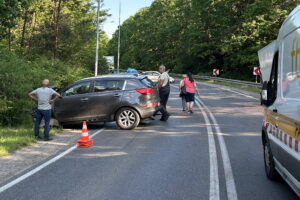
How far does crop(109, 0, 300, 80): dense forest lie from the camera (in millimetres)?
44688

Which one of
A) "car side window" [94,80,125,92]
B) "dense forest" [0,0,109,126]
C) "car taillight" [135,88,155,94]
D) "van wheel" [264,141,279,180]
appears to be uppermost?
"dense forest" [0,0,109,126]

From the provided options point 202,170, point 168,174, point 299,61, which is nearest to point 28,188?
point 168,174

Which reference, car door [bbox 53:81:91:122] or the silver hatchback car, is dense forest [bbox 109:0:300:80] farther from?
car door [bbox 53:81:91:122]

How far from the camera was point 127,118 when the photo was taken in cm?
1247

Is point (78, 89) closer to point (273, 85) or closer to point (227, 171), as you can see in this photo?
point (227, 171)

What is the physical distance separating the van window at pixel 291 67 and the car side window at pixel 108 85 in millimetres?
7888

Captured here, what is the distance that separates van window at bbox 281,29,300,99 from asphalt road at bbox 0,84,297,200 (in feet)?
5.24

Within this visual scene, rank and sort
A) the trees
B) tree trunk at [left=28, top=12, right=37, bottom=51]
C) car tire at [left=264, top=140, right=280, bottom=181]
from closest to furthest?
car tire at [left=264, top=140, right=280, bottom=181], the trees, tree trunk at [left=28, top=12, right=37, bottom=51]

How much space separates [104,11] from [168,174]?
1619 inches

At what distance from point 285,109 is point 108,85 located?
844 cm

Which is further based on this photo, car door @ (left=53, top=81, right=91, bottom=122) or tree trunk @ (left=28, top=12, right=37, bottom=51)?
tree trunk @ (left=28, top=12, right=37, bottom=51)

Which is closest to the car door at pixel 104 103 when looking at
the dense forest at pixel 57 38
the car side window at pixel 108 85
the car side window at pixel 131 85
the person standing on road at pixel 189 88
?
the car side window at pixel 108 85

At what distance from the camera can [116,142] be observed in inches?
401

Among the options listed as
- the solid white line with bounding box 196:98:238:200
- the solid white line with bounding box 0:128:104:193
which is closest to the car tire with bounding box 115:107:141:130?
the solid white line with bounding box 196:98:238:200
